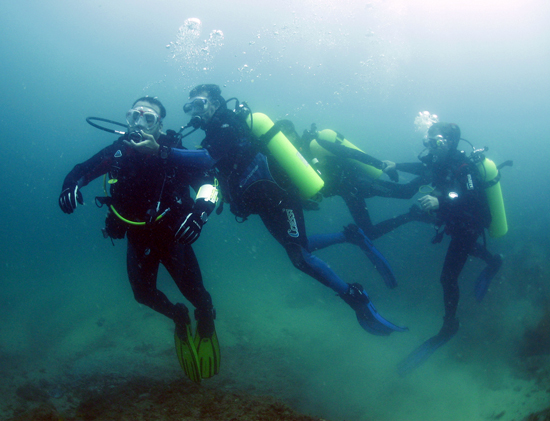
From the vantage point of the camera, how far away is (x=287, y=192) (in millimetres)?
4383

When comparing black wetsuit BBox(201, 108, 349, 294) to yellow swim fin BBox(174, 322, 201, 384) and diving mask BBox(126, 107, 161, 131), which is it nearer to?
diving mask BBox(126, 107, 161, 131)

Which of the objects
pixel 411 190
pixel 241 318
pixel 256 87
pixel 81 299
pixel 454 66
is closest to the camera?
pixel 411 190

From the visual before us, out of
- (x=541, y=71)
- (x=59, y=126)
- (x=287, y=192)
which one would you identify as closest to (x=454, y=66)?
(x=541, y=71)

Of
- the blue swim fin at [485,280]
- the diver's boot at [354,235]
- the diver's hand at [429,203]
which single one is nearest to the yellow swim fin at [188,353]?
the diver's boot at [354,235]

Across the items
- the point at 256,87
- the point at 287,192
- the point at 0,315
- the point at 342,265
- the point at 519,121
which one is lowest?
the point at 0,315

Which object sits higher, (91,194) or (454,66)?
(454,66)

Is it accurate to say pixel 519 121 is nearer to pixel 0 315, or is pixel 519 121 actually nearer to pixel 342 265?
pixel 342 265

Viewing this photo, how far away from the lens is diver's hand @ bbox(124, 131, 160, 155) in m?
3.10

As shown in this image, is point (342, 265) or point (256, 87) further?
point (256, 87)

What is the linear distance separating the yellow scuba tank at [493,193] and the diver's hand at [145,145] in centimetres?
530

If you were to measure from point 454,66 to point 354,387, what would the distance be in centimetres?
6651

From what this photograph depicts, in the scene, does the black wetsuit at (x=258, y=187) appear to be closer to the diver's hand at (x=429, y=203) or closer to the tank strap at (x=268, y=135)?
the tank strap at (x=268, y=135)

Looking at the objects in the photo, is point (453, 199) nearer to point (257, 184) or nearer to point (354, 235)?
point (354, 235)

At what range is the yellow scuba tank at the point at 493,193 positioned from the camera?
216 inches
